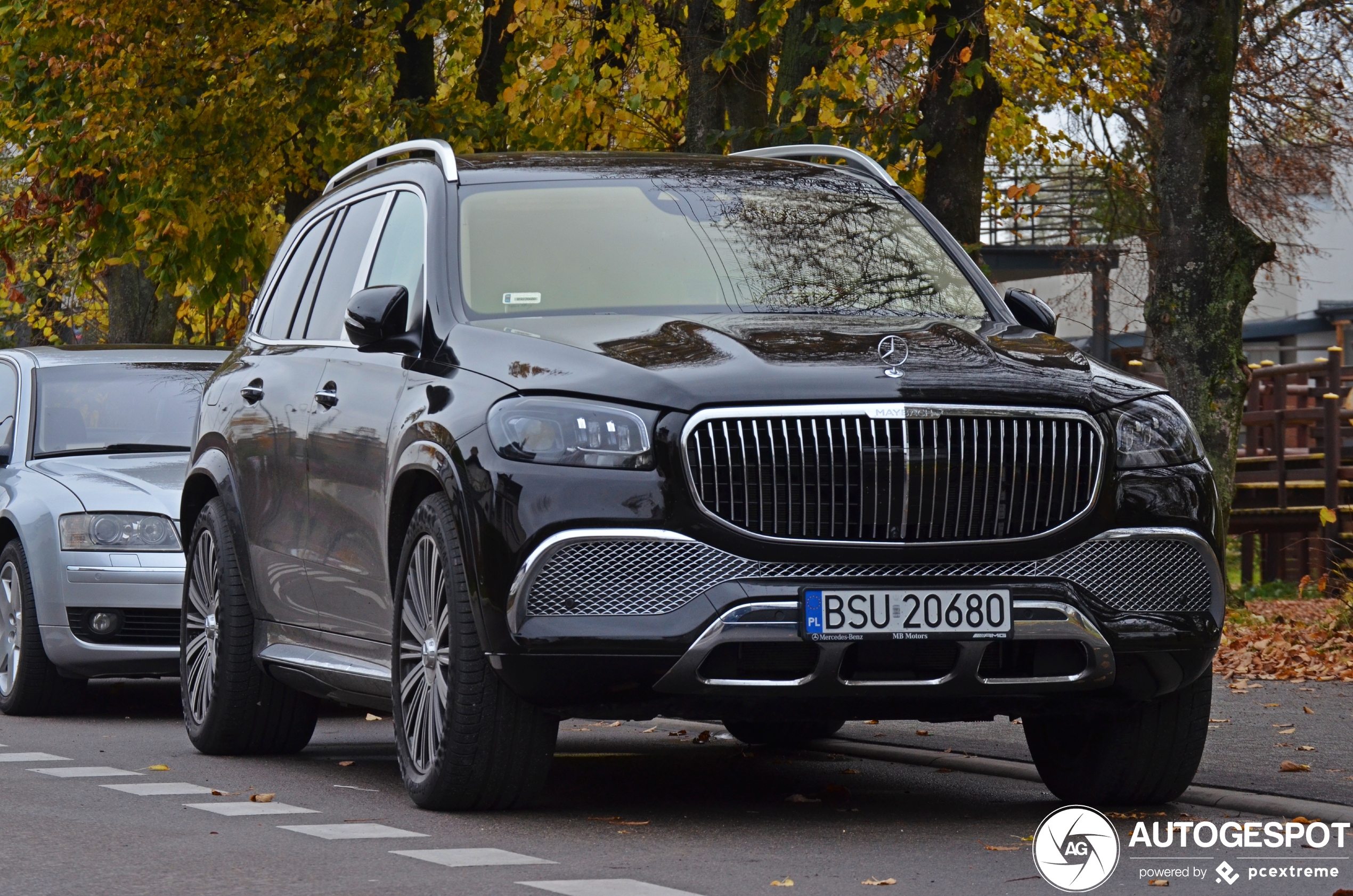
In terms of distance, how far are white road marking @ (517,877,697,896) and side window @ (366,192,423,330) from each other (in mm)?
2281

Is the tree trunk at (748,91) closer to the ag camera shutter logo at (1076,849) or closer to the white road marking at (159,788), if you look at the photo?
the white road marking at (159,788)

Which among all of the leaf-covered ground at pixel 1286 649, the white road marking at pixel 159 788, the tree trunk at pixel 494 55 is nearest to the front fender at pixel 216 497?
the white road marking at pixel 159 788

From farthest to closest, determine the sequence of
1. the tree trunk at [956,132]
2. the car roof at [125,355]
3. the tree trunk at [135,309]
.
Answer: the tree trunk at [135,309] < the tree trunk at [956,132] < the car roof at [125,355]

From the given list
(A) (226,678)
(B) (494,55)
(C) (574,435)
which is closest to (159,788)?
(A) (226,678)

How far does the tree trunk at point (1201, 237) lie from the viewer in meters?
14.0

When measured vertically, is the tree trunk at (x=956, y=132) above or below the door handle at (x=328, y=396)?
above

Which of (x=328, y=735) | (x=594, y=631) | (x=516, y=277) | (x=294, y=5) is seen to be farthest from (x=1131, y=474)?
(x=294, y=5)

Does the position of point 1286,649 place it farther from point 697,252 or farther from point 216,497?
point 697,252

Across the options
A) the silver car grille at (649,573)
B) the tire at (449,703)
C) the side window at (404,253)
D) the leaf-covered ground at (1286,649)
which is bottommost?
the leaf-covered ground at (1286,649)

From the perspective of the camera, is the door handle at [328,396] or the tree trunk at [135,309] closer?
the door handle at [328,396]

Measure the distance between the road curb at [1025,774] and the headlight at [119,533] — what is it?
136 inches

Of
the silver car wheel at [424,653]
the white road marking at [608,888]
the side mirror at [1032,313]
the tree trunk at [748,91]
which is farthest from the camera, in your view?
the tree trunk at [748,91]

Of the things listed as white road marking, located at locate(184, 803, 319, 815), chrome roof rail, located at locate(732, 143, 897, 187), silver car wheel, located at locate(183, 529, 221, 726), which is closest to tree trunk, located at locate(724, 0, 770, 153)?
chrome roof rail, located at locate(732, 143, 897, 187)

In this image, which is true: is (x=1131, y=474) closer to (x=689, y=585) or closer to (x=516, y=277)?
(x=689, y=585)
